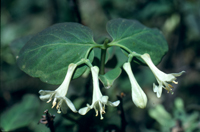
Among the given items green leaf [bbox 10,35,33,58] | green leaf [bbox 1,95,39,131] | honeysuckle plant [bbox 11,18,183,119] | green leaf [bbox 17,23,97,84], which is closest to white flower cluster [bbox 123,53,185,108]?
honeysuckle plant [bbox 11,18,183,119]

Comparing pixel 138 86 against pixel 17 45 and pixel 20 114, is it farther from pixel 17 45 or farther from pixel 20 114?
pixel 20 114

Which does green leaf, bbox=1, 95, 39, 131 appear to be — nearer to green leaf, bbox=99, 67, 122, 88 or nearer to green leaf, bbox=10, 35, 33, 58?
green leaf, bbox=10, 35, 33, 58

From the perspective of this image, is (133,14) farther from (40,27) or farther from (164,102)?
(40,27)

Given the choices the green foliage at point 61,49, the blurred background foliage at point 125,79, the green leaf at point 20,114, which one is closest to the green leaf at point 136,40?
the green foliage at point 61,49

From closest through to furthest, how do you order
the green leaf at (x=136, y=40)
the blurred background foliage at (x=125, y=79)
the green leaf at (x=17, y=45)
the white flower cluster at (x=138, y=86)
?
the white flower cluster at (x=138, y=86) < the green leaf at (x=136, y=40) < the green leaf at (x=17, y=45) < the blurred background foliage at (x=125, y=79)

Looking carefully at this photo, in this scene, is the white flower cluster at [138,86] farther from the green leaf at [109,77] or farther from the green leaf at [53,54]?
the green leaf at [53,54]

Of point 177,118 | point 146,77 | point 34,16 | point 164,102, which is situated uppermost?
point 34,16

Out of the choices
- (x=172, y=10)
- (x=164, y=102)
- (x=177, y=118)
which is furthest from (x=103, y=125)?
(x=172, y=10)
